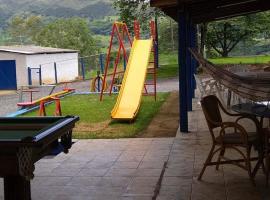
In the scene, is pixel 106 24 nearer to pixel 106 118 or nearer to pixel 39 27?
pixel 39 27

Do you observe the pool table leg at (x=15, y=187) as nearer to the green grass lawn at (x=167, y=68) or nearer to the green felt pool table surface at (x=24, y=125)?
the green felt pool table surface at (x=24, y=125)

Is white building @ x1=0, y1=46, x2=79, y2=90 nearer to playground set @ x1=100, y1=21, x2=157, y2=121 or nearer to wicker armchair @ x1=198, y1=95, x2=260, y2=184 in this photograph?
playground set @ x1=100, y1=21, x2=157, y2=121

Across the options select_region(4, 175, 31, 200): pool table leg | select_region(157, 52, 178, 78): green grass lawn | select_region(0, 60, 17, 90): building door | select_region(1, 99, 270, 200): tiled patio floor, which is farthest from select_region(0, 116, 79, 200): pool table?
select_region(0, 60, 17, 90): building door

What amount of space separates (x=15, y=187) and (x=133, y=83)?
29.3 ft

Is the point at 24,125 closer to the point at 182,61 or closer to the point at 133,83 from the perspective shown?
the point at 182,61

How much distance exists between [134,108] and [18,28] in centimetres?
4492

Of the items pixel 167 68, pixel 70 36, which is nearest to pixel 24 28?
pixel 70 36

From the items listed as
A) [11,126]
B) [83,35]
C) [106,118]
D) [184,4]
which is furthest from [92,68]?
[11,126]

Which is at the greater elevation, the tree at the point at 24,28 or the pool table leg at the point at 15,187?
the tree at the point at 24,28

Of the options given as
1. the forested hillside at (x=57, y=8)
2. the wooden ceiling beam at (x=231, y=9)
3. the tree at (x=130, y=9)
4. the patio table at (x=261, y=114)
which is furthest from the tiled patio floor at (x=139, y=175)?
the forested hillside at (x=57, y=8)

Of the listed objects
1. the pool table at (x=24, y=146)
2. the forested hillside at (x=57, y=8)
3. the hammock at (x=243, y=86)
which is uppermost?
the forested hillside at (x=57, y=8)

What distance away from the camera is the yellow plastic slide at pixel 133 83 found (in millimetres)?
10925

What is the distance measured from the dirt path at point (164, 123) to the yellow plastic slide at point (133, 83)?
63 cm

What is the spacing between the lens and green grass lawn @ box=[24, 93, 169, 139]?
9.04 metres
